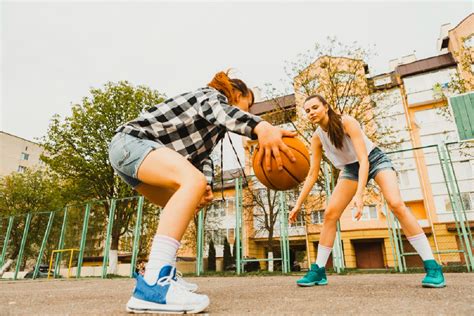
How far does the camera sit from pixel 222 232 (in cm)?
2800

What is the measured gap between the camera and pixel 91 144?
1662 centimetres

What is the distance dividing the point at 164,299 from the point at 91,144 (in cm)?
1665

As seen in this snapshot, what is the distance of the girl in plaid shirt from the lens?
1.67m

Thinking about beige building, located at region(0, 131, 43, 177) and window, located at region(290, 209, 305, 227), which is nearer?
window, located at region(290, 209, 305, 227)

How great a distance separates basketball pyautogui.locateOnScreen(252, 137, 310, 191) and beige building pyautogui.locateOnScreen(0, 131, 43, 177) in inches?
1756

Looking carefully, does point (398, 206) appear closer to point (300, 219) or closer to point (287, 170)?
point (287, 170)

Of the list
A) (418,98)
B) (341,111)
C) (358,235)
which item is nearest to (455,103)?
(341,111)

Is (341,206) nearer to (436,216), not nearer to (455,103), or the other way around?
(455,103)

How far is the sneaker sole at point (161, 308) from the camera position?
1.62m

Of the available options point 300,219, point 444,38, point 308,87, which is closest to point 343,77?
point 308,87

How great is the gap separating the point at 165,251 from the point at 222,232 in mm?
26949

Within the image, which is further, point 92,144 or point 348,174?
point 92,144

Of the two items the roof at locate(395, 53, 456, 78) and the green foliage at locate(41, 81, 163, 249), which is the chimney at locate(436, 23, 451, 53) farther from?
the green foliage at locate(41, 81, 163, 249)

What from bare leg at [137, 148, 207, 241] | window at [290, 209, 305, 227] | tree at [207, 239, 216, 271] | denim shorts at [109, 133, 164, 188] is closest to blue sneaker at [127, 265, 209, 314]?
bare leg at [137, 148, 207, 241]
